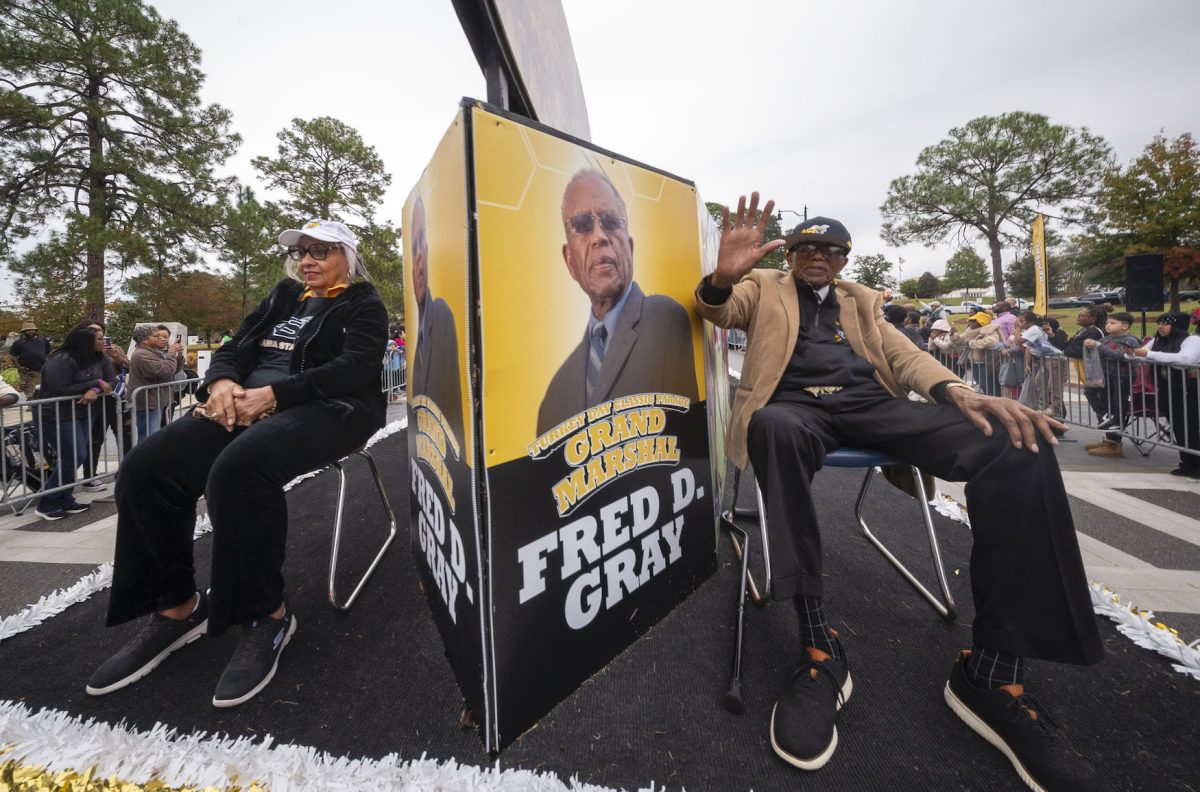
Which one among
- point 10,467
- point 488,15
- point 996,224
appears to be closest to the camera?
point 488,15

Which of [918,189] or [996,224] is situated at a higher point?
[918,189]

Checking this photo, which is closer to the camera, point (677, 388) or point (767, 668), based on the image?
point (767, 668)

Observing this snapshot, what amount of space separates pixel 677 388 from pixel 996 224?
35.2 m

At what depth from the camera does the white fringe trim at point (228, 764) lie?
1176 millimetres

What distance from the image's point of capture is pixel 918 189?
95.2 ft

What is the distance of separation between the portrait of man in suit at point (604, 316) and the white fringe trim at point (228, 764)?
A: 86 centimetres

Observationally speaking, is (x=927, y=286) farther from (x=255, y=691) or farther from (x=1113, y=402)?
(x=255, y=691)

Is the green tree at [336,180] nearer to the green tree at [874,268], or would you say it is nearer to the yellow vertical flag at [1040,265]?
the yellow vertical flag at [1040,265]

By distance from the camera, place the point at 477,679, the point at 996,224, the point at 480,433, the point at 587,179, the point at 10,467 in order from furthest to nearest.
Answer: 1. the point at 996,224
2. the point at 10,467
3. the point at 587,179
4. the point at 477,679
5. the point at 480,433

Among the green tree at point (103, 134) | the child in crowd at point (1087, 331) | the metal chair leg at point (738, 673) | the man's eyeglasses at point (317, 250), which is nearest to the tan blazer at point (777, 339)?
the metal chair leg at point (738, 673)

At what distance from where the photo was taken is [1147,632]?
5.51 ft

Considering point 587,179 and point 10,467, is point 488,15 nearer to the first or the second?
point 587,179

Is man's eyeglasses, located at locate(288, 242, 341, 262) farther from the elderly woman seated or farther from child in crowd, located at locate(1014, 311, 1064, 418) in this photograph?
child in crowd, located at locate(1014, 311, 1064, 418)

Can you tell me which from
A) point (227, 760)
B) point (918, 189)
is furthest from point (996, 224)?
point (227, 760)
